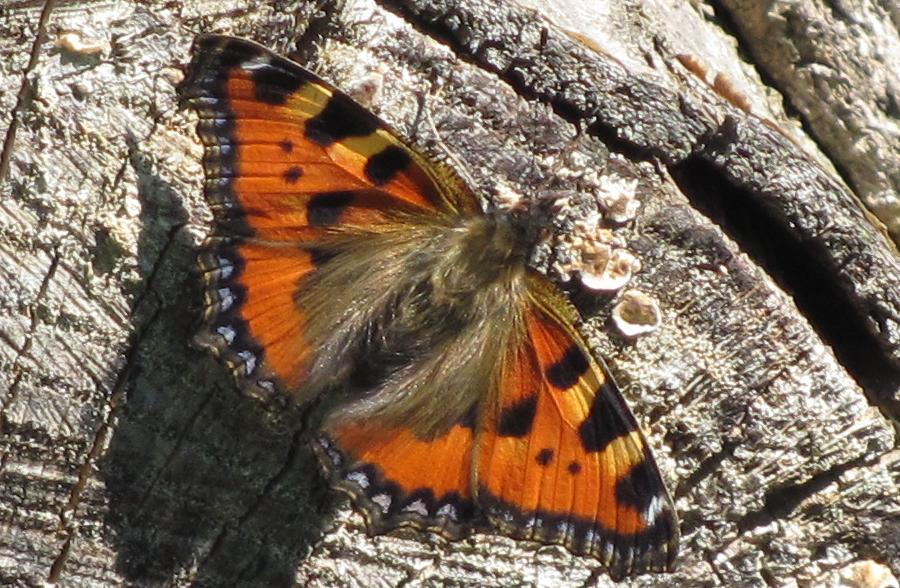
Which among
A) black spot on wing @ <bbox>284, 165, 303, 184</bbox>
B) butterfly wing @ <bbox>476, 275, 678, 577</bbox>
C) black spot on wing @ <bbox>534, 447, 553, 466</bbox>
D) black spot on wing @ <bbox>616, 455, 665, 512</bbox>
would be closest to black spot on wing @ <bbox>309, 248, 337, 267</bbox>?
black spot on wing @ <bbox>284, 165, 303, 184</bbox>

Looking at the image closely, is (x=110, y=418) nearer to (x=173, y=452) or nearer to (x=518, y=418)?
(x=173, y=452)

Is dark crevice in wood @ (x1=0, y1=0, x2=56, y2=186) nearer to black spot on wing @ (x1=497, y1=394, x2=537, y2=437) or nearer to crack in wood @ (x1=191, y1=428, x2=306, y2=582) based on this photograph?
crack in wood @ (x1=191, y1=428, x2=306, y2=582)

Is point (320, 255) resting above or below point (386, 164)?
below

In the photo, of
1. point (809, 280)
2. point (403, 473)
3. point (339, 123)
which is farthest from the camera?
point (809, 280)

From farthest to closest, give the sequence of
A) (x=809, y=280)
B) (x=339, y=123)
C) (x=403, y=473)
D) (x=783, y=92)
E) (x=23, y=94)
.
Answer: (x=783, y=92) < (x=809, y=280) < (x=403, y=473) < (x=339, y=123) < (x=23, y=94)

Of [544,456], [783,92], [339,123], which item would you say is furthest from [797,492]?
[339,123]

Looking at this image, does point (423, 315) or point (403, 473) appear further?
point (423, 315)
